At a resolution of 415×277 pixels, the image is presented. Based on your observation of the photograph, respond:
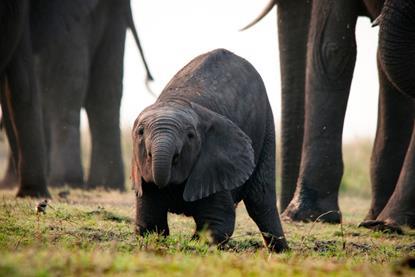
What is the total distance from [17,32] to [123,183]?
4541 mm

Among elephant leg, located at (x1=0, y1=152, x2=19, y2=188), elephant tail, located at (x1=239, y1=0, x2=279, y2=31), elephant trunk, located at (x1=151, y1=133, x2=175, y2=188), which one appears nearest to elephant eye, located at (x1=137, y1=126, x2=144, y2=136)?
elephant trunk, located at (x1=151, y1=133, x2=175, y2=188)

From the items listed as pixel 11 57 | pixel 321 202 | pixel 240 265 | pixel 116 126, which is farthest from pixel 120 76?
pixel 240 265

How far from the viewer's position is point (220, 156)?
6.77 metres

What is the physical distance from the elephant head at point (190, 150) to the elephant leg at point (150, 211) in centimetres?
8

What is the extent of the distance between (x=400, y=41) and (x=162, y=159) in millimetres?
2055

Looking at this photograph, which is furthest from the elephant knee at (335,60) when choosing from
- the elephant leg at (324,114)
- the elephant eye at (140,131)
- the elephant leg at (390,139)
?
the elephant eye at (140,131)

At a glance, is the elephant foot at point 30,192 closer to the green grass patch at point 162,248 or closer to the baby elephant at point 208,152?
the green grass patch at point 162,248

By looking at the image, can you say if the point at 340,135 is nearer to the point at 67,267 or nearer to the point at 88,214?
the point at 88,214

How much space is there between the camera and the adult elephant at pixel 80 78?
1122cm

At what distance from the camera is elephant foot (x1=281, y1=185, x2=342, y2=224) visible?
31.9 feet

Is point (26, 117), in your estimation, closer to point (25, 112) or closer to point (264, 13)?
point (25, 112)

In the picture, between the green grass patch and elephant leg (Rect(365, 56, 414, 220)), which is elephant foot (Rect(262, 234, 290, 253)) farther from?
elephant leg (Rect(365, 56, 414, 220))

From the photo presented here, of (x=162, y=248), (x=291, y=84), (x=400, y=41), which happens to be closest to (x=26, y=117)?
(x=291, y=84)

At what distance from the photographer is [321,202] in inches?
385
